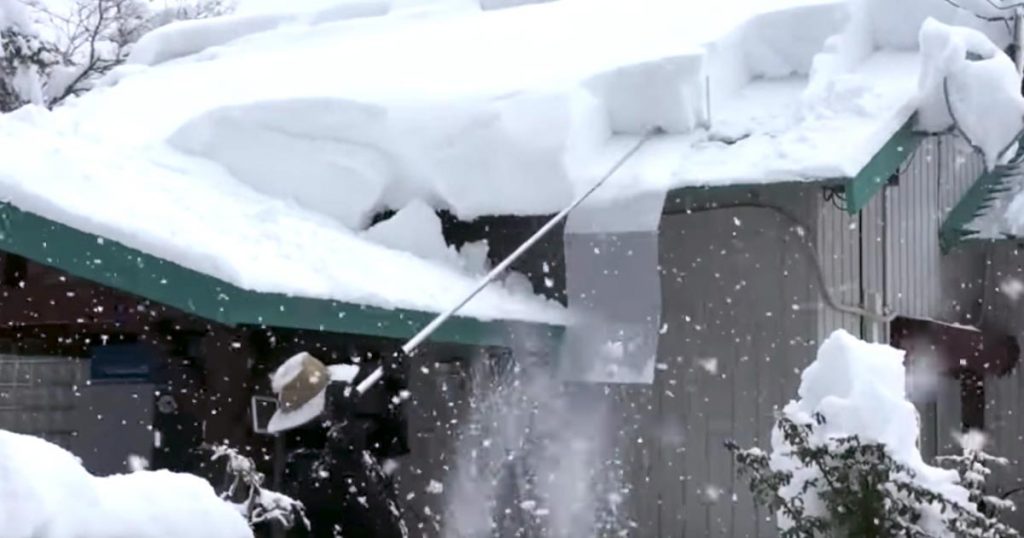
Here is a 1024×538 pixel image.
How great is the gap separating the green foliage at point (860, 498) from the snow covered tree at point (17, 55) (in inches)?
696

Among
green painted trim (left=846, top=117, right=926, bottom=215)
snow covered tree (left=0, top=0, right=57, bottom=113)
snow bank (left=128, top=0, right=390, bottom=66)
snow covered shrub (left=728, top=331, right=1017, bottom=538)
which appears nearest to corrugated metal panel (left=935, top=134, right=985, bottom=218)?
green painted trim (left=846, top=117, right=926, bottom=215)

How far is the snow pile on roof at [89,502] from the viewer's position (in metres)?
2.59

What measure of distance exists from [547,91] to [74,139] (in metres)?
2.84

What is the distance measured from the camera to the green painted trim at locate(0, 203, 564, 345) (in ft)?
19.4

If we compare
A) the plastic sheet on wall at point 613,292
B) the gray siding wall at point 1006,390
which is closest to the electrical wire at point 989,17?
the gray siding wall at point 1006,390

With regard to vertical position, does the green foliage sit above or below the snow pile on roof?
below

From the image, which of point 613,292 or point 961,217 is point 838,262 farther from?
point 961,217

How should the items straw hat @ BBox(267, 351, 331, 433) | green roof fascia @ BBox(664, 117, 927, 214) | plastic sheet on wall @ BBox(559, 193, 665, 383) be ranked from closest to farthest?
straw hat @ BBox(267, 351, 331, 433)
green roof fascia @ BBox(664, 117, 927, 214)
plastic sheet on wall @ BBox(559, 193, 665, 383)

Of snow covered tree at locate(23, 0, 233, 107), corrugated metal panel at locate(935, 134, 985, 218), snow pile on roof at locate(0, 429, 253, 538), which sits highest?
snow pile on roof at locate(0, 429, 253, 538)

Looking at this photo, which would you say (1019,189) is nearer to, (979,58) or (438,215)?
(979,58)

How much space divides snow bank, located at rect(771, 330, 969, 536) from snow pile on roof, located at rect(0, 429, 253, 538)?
2603 millimetres

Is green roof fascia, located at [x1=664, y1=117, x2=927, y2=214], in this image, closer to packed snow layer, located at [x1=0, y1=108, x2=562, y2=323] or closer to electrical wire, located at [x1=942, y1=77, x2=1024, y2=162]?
electrical wire, located at [x1=942, y1=77, x2=1024, y2=162]

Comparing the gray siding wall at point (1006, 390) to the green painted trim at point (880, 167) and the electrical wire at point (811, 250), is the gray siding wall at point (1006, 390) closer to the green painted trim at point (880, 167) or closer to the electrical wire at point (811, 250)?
the green painted trim at point (880, 167)

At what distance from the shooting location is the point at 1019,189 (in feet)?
33.8
